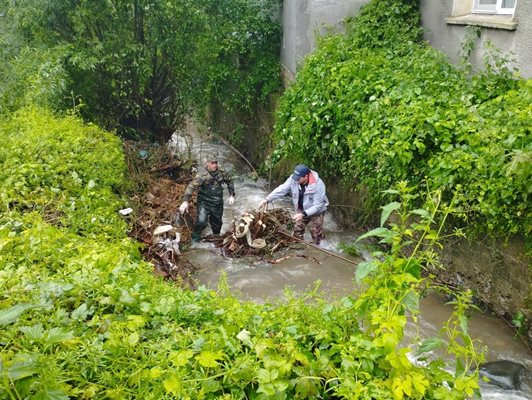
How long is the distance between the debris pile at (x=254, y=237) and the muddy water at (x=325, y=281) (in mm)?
174

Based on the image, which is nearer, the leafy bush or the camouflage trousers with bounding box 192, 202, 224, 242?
the leafy bush

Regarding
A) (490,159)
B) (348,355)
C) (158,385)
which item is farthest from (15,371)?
(490,159)

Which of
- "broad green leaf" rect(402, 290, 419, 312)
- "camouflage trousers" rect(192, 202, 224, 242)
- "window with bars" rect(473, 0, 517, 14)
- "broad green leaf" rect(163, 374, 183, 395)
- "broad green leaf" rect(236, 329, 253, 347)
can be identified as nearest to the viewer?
"broad green leaf" rect(163, 374, 183, 395)

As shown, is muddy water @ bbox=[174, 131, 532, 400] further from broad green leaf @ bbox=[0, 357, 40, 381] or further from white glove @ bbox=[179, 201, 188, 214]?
broad green leaf @ bbox=[0, 357, 40, 381]

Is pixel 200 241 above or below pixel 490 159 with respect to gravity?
below

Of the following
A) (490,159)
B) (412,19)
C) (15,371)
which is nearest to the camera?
(15,371)

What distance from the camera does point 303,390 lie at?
2811 millimetres

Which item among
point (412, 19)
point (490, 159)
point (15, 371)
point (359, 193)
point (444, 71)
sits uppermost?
point (412, 19)

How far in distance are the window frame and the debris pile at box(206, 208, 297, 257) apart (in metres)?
5.14

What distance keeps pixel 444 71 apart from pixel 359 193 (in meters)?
2.56

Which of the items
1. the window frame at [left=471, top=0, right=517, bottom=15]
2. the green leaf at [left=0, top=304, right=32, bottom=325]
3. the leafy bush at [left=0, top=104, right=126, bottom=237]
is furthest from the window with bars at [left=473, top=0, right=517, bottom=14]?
the green leaf at [left=0, top=304, right=32, bottom=325]

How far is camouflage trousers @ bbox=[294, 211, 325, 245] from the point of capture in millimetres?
8180

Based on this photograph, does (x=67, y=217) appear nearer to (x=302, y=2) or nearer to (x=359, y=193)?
(x=359, y=193)

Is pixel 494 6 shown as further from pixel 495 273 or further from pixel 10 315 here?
pixel 10 315
